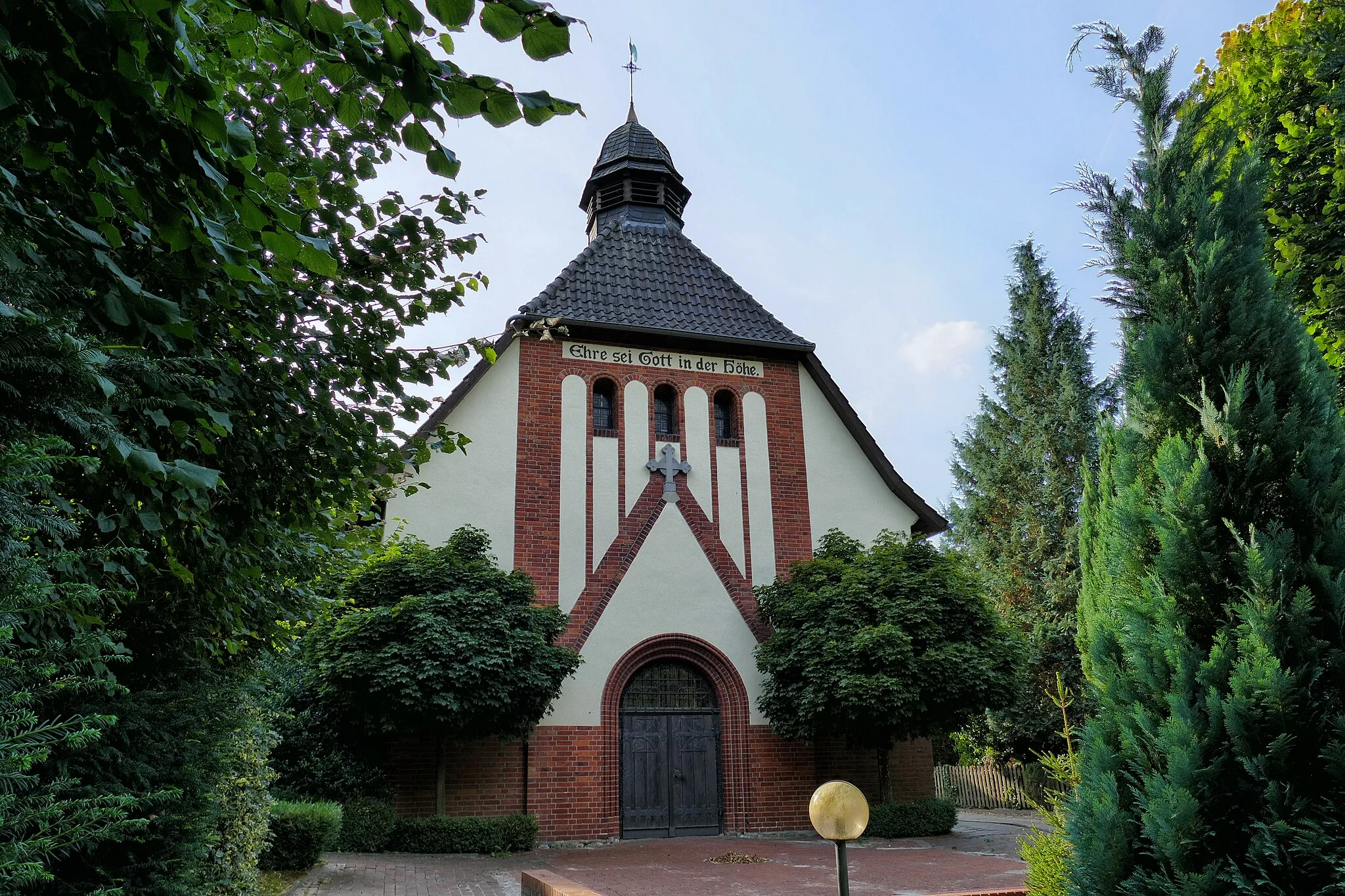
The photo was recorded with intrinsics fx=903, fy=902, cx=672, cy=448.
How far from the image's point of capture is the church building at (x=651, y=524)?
1417 cm

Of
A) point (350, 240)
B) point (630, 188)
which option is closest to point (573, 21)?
point (350, 240)

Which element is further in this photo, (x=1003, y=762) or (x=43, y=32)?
(x=1003, y=762)

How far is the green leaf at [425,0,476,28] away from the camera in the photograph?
2.46 m

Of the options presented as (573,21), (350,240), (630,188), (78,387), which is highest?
(630,188)

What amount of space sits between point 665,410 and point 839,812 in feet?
41.4

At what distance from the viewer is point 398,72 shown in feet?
9.42

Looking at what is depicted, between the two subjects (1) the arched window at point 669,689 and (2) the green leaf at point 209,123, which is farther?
(1) the arched window at point 669,689

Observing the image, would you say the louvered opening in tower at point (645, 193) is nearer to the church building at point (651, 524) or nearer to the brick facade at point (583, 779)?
the church building at point (651, 524)

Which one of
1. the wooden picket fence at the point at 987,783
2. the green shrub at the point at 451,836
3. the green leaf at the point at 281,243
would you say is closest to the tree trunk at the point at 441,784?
the green shrub at the point at 451,836

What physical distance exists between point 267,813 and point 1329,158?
11.4 m

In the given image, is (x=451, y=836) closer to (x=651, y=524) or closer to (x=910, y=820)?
(x=651, y=524)

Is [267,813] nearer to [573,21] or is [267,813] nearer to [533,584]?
[533,584]

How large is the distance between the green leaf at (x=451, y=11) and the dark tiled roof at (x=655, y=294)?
13014 mm

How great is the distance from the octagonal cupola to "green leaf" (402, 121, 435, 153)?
55.4 ft
